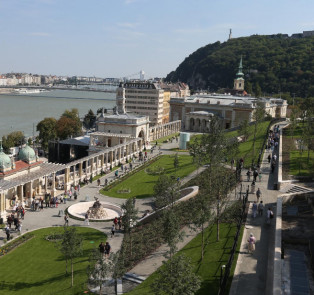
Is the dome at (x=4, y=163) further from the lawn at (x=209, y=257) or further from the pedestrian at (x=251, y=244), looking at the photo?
the pedestrian at (x=251, y=244)

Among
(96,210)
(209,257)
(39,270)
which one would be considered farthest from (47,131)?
(209,257)

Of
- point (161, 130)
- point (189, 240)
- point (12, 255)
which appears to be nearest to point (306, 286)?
point (189, 240)

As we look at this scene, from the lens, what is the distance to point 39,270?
20875 millimetres

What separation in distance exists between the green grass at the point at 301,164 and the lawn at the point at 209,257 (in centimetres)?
1203

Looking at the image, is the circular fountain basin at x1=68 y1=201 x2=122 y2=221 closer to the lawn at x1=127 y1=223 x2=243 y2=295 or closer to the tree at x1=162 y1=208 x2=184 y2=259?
the lawn at x1=127 y1=223 x2=243 y2=295

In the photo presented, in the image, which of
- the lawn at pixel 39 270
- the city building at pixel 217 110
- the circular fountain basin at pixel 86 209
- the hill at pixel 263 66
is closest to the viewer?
the lawn at pixel 39 270

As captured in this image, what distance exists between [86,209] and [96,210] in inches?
110

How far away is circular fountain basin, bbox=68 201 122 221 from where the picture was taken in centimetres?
3046

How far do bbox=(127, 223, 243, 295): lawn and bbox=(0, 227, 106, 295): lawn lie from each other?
3758 millimetres

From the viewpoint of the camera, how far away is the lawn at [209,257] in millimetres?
17484

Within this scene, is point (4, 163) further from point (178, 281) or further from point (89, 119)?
point (89, 119)

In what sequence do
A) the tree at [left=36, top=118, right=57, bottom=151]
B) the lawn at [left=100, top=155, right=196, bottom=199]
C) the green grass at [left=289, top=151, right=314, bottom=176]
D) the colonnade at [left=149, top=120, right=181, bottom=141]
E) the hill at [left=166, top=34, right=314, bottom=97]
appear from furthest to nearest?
the hill at [left=166, top=34, right=314, bottom=97] → the colonnade at [left=149, top=120, right=181, bottom=141] → the tree at [left=36, top=118, right=57, bottom=151] → the lawn at [left=100, top=155, right=196, bottom=199] → the green grass at [left=289, top=151, right=314, bottom=176]

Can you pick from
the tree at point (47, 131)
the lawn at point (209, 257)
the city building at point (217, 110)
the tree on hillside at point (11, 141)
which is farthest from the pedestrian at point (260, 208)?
the city building at point (217, 110)

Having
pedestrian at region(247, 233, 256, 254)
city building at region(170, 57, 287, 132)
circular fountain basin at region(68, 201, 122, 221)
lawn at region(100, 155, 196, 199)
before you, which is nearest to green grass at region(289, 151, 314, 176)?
lawn at region(100, 155, 196, 199)
